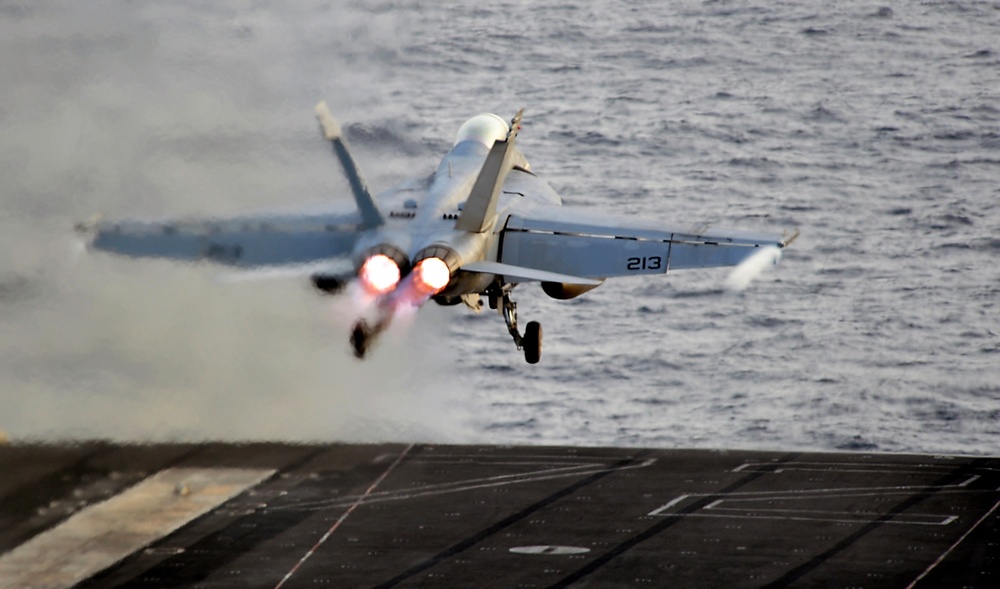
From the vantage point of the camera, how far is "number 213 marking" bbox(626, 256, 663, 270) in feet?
160

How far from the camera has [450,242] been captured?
45094 millimetres

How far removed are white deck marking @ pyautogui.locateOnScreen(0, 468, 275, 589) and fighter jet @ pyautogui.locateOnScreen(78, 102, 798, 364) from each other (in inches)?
750

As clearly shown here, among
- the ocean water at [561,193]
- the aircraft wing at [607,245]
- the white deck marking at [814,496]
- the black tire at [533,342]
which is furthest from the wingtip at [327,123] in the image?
the white deck marking at [814,496]

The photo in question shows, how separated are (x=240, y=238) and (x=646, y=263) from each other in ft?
39.5

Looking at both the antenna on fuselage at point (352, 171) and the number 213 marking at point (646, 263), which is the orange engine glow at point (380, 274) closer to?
the antenna on fuselage at point (352, 171)

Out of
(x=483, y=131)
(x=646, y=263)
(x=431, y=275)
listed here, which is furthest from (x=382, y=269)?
(x=483, y=131)

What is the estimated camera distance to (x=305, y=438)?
82688 mm

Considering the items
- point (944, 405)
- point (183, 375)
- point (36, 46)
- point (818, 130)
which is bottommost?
point (944, 405)

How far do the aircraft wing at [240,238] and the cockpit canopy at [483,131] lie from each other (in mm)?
5143

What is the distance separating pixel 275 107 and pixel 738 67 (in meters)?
61.0

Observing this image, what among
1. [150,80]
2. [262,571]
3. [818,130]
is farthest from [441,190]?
[818,130]

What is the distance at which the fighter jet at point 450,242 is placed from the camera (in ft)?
145

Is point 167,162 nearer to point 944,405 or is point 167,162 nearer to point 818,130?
point 944,405

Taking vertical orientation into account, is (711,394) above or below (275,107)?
below
